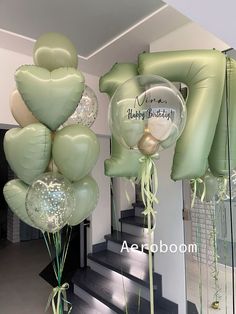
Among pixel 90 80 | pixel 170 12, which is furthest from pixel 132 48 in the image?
pixel 90 80

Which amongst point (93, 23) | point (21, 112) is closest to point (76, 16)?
point (93, 23)

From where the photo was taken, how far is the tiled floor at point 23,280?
3.12 m

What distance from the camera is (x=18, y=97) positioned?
1.25 meters

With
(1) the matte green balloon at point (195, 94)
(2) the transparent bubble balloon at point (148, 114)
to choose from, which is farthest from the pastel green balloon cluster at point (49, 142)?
(1) the matte green balloon at point (195, 94)

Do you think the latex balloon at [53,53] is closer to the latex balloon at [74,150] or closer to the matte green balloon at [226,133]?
the latex balloon at [74,150]

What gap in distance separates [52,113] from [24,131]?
143 mm

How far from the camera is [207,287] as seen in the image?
1.89 m

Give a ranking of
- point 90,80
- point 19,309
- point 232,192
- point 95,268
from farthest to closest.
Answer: point 95,268
point 19,309
point 90,80
point 232,192

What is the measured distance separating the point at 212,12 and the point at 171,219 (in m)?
1.62

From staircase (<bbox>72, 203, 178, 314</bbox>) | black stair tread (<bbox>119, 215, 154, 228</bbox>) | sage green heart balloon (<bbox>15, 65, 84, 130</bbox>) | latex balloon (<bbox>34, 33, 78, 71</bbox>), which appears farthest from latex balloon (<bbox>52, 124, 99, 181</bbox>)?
black stair tread (<bbox>119, 215, 154, 228</bbox>)

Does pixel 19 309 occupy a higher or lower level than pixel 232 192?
lower

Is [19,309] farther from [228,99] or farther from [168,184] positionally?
[228,99]

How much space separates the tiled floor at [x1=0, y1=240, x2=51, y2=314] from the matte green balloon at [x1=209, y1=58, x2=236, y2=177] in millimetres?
2821

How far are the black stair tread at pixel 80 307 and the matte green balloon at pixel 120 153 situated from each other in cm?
215
